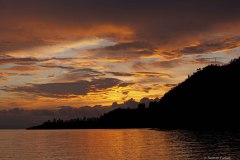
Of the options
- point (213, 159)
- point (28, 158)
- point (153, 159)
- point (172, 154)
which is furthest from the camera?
point (28, 158)

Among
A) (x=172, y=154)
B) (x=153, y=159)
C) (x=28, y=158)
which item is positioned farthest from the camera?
(x=28, y=158)

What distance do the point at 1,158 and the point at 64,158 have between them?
2245 centimetres

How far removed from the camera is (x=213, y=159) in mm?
81875

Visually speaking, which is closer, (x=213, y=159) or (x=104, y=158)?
(x=213, y=159)

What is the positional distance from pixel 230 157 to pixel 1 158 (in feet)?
235

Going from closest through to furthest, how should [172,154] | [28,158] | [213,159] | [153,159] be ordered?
[213,159] → [153,159] → [172,154] → [28,158]

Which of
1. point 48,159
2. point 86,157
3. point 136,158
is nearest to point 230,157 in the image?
point 136,158

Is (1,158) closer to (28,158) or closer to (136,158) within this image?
(28,158)

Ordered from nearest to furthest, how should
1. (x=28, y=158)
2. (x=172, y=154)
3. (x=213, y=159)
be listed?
(x=213, y=159) < (x=172, y=154) < (x=28, y=158)

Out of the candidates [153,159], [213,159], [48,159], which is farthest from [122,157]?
[213,159]

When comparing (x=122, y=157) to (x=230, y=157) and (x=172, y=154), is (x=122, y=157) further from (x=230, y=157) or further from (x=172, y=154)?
(x=230, y=157)

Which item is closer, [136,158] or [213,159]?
[213,159]

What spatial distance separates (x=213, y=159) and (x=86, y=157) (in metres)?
40.2

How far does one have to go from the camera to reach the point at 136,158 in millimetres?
96500
